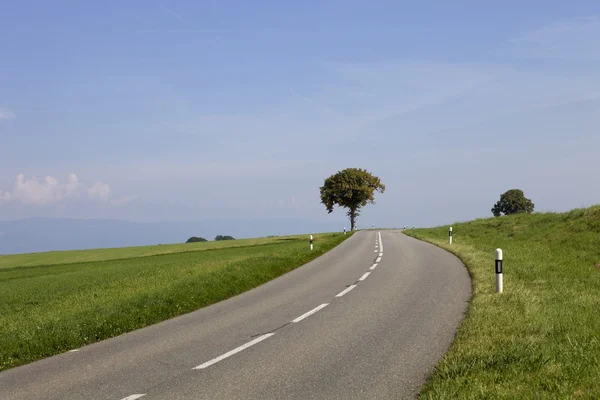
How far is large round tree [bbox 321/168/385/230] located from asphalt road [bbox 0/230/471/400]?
77.7 m

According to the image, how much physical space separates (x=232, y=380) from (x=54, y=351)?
4749 millimetres

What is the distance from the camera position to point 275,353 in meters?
7.99

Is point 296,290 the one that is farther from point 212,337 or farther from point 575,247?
point 575,247

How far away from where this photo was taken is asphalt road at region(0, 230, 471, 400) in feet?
20.8

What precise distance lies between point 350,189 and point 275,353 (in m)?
84.2

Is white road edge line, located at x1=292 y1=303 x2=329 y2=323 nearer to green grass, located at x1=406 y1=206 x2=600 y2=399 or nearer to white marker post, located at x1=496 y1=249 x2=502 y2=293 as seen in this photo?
green grass, located at x1=406 y1=206 x2=600 y2=399

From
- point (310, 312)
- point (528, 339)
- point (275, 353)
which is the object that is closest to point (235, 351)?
point (275, 353)

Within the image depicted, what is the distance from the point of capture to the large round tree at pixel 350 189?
9194 centimetres

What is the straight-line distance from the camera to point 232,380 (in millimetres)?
6617

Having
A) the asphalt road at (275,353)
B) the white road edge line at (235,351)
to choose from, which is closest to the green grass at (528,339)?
the asphalt road at (275,353)

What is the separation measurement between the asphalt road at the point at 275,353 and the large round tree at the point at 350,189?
255ft

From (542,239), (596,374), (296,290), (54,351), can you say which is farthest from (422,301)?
(542,239)

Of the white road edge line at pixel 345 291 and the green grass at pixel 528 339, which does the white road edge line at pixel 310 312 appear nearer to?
the white road edge line at pixel 345 291

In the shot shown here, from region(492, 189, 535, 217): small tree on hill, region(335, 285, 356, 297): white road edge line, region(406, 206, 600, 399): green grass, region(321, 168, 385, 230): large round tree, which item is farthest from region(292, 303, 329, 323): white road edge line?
region(492, 189, 535, 217): small tree on hill
